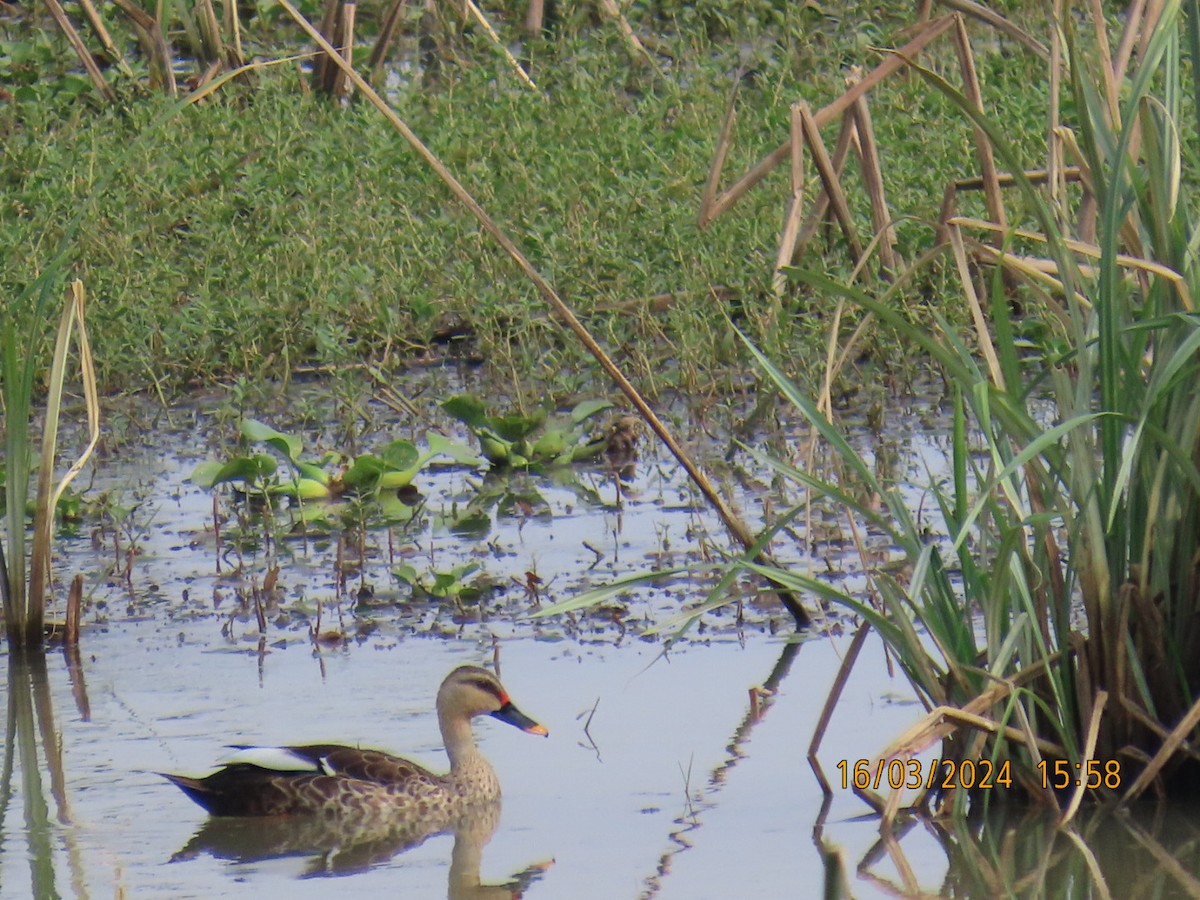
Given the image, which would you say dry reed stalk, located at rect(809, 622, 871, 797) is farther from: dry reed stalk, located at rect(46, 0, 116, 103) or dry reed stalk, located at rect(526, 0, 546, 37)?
dry reed stalk, located at rect(526, 0, 546, 37)

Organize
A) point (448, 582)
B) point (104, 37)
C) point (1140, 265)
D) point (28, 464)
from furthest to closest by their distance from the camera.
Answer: point (104, 37) → point (448, 582) → point (28, 464) → point (1140, 265)

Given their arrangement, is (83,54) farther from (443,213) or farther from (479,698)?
(479,698)

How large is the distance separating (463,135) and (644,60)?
1.66m

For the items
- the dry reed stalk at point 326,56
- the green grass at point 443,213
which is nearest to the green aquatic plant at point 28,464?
the green grass at point 443,213

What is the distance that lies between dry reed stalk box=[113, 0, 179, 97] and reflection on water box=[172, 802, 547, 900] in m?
6.59

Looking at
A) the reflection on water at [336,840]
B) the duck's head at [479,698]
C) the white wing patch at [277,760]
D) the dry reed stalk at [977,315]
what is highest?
the dry reed stalk at [977,315]

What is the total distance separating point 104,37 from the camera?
11016 millimetres

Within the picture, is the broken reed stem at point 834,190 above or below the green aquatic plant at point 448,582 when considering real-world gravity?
above

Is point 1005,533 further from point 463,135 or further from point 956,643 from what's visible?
point 463,135

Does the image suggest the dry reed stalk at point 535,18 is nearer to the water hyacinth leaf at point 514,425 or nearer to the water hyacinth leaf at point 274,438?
the water hyacinth leaf at point 514,425

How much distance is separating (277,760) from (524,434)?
108 inches

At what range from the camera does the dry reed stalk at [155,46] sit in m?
10.8

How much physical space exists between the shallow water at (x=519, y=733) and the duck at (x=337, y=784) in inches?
2.7

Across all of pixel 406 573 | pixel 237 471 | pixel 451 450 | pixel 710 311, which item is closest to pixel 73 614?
pixel 406 573
